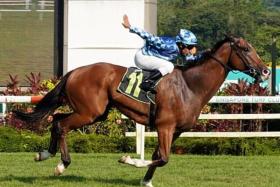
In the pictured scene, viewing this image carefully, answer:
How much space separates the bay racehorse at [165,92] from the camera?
9961mm

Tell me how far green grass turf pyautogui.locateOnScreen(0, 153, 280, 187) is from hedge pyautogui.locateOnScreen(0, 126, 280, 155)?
920 millimetres

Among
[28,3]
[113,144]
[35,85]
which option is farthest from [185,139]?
[28,3]

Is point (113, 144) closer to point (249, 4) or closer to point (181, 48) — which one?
point (181, 48)

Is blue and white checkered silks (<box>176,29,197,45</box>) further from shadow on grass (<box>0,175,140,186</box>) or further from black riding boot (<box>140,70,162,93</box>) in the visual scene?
shadow on grass (<box>0,175,140,186</box>)

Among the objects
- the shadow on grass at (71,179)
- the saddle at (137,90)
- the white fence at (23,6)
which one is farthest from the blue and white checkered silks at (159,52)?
the white fence at (23,6)

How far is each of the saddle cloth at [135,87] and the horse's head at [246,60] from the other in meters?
1.16

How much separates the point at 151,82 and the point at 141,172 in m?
1.93

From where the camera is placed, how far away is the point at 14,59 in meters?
19.4

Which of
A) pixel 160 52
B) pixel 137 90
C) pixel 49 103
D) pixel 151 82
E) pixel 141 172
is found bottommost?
pixel 141 172

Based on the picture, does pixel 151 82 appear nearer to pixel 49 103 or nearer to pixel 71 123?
pixel 71 123

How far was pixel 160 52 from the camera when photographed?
34.1ft

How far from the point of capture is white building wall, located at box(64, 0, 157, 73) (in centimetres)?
1880

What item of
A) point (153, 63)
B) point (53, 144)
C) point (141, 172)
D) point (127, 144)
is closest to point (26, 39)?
point (127, 144)

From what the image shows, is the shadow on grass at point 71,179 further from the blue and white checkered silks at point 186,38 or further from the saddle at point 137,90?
the blue and white checkered silks at point 186,38
